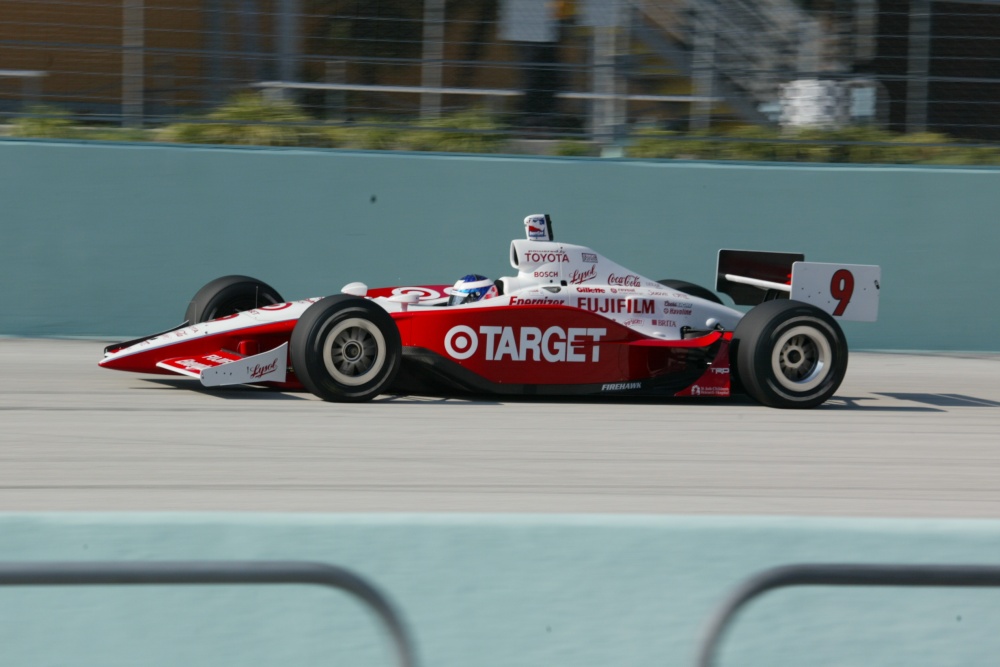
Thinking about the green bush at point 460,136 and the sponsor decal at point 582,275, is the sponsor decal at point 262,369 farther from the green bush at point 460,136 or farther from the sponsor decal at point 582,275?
the green bush at point 460,136

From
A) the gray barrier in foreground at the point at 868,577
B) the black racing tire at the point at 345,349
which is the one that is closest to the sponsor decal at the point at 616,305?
the black racing tire at the point at 345,349

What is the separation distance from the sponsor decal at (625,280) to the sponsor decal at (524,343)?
21.9 inches

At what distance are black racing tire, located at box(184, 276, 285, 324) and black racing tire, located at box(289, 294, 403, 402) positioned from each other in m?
1.04

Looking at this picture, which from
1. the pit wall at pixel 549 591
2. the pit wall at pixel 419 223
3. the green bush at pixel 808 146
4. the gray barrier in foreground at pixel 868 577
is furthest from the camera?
the green bush at pixel 808 146

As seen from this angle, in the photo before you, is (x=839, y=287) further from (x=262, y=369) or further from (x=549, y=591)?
(x=549, y=591)

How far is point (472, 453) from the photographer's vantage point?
5262 mm

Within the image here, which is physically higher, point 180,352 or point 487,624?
point 180,352

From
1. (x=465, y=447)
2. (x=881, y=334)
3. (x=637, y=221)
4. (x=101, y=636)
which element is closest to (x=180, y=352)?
(x=465, y=447)

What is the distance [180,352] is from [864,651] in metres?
4.26

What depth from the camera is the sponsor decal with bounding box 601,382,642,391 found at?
6.58m

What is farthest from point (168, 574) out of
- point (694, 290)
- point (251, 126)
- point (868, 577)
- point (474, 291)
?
point (251, 126)

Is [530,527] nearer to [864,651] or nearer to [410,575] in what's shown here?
[410,575]

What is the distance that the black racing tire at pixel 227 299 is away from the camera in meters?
6.93

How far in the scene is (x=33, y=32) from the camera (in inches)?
334
